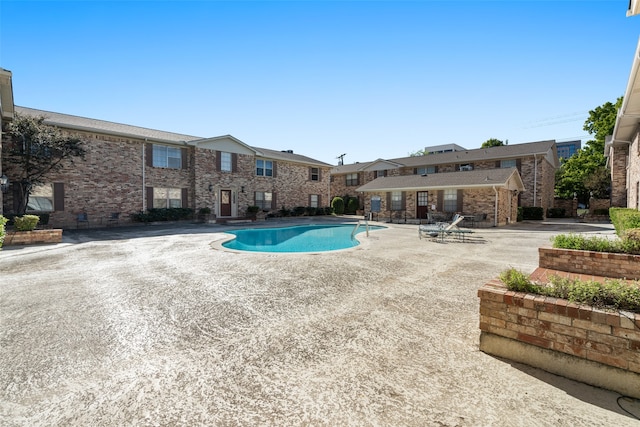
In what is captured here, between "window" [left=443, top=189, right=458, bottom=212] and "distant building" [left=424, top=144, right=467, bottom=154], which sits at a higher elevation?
"distant building" [left=424, top=144, right=467, bottom=154]

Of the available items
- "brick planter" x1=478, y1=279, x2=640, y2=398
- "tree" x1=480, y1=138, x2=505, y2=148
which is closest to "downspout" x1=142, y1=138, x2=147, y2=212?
"brick planter" x1=478, y1=279, x2=640, y2=398

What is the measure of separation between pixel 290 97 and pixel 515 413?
52.5ft

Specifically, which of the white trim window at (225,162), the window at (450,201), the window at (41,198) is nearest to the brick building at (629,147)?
the window at (450,201)

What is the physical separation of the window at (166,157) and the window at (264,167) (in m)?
5.91

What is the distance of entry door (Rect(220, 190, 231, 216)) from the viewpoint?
21031mm

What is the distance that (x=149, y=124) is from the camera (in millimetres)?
19859

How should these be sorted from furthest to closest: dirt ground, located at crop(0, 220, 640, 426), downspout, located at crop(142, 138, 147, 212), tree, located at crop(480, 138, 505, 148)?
tree, located at crop(480, 138, 505, 148) < downspout, located at crop(142, 138, 147, 212) < dirt ground, located at crop(0, 220, 640, 426)

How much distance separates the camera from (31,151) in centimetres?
1312

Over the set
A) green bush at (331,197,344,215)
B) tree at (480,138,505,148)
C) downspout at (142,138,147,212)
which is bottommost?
green bush at (331,197,344,215)

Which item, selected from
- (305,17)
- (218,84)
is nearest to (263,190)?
(218,84)

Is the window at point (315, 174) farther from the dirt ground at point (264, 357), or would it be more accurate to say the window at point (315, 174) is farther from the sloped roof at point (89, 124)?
the dirt ground at point (264, 357)

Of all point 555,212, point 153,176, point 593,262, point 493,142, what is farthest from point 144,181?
point 493,142

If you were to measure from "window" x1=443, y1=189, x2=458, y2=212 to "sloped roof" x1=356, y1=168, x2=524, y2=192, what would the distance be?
0.55 metres

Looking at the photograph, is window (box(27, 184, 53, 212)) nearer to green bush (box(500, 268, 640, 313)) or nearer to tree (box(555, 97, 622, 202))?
green bush (box(500, 268, 640, 313))
